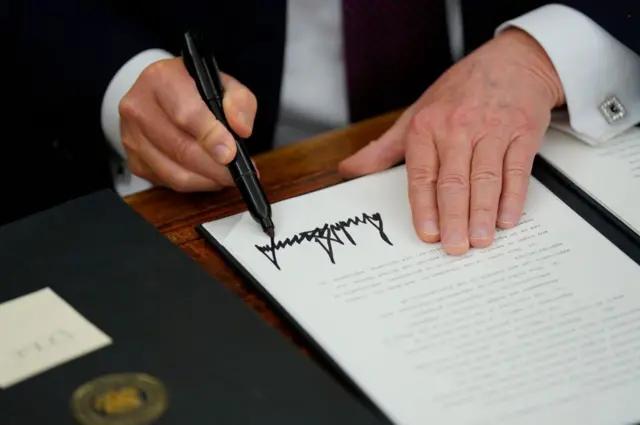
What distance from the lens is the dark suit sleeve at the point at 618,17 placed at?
3.35 ft

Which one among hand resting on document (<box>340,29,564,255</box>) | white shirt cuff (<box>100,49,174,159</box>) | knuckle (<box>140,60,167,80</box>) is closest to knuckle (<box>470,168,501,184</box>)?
hand resting on document (<box>340,29,564,255</box>)

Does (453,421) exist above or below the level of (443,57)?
above

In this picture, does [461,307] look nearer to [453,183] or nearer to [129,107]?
[453,183]

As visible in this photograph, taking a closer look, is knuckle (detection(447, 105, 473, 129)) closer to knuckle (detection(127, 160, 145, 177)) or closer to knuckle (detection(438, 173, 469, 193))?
knuckle (detection(438, 173, 469, 193))

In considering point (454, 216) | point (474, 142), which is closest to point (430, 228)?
point (454, 216)

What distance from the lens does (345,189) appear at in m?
0.88

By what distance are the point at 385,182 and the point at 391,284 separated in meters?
0.19

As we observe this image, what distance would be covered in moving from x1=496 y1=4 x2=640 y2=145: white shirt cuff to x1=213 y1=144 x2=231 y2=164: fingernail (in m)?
0.40

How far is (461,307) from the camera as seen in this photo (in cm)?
69

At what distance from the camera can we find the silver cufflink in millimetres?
979

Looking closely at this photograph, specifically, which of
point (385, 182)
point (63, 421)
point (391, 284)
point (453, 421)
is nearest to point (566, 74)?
point (385, 182)

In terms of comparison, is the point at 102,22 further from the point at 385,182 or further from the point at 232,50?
the point at 385,182

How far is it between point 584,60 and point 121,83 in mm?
582
